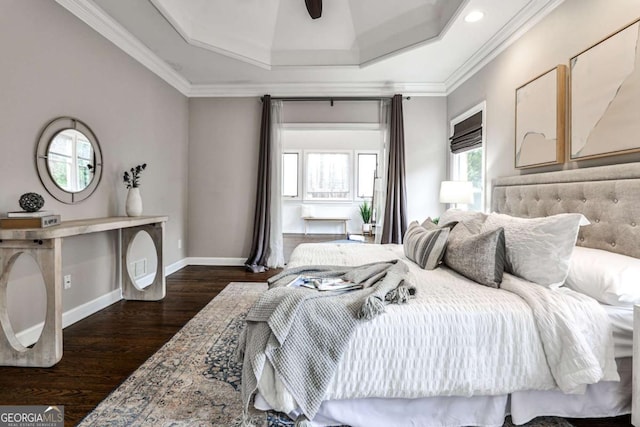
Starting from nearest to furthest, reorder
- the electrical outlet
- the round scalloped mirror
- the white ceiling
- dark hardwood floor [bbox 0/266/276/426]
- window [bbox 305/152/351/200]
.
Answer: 1. dark hardwood floor [bbox 0/266/276/426]
2. the round scalloped mirror
3. the white ceiling
4. the electrical outlet
5. window [bbox 305/152/351/200]

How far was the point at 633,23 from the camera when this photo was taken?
1725 mm

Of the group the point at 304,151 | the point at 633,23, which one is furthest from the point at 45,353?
the point at 304,151

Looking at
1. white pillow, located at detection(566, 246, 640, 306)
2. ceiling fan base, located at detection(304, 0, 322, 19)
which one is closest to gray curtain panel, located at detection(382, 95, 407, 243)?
ceiling fan base, located at detection(304, 0, 322, 19)

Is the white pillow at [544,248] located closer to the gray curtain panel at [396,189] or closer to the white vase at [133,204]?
the gray curtain panel at [396,189]

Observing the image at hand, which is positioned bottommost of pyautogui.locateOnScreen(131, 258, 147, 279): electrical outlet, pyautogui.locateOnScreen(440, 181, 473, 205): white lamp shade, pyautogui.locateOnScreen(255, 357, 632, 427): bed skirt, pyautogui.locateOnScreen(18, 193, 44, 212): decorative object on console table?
pyautogui.locateOnScreen(255, 357, 632, 427): bed skirt

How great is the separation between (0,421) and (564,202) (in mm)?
3318

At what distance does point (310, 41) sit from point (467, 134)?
2173 millimetres

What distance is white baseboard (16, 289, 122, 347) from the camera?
2242 mm

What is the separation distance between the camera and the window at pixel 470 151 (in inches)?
140

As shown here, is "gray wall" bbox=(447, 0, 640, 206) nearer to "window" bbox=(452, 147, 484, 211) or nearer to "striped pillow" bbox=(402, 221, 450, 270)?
"window" bbox=(452, 147, 484, 211)

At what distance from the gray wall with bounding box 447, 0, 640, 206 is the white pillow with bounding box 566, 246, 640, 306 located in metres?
0.64

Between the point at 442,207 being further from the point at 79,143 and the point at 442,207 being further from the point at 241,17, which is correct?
the point at 79,143

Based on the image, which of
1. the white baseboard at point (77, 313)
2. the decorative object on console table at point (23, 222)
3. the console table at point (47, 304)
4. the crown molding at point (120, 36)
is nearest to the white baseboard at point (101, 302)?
the white baseboard at point (77, 313)

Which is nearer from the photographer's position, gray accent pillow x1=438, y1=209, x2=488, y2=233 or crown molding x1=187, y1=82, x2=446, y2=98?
gray accent pillow x1=438, y1=209, x2=488, y2=233
